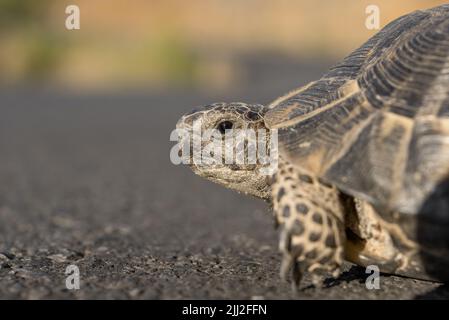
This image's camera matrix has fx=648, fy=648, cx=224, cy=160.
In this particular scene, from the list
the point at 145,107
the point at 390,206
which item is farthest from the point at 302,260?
the point at 145,107

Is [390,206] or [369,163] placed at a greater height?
[369,163]

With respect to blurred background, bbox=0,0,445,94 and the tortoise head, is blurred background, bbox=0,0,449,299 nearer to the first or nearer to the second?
blurred background, bbox=0,0,445,94

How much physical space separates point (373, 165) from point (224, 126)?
1.08 m

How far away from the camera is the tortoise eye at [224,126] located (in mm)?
3766

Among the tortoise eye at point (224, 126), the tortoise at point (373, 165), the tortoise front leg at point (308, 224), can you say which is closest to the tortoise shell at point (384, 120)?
the tortoise at point (373, 165)

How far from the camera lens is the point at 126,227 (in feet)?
20.3

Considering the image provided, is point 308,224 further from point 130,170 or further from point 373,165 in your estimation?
point 130,170

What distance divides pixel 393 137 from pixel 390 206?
33 cm

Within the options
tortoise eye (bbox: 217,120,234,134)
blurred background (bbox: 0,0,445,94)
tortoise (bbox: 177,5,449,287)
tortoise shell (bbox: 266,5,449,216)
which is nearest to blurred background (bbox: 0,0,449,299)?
blurred background (bbox: 0,0,445,94)

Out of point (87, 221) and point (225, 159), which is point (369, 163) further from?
point (87, 221)

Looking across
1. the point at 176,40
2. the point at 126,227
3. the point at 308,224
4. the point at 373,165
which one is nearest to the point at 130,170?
the point at 126,227

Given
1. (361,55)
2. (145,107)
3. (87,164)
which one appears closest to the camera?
(361,55)

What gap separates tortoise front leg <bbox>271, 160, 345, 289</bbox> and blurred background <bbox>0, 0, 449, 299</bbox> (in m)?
0.18

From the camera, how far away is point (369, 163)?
298 cm
